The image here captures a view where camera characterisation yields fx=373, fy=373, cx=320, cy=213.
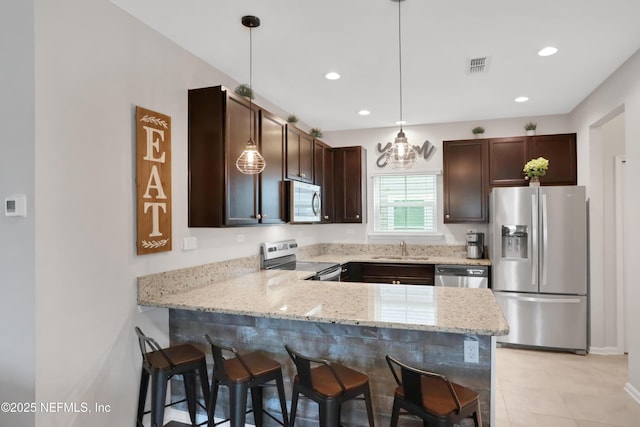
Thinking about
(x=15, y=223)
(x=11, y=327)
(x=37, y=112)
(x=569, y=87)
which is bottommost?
(x=11, y=327)

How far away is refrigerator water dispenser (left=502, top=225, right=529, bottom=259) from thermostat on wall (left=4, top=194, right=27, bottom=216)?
4282mm

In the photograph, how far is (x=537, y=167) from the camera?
14.2ft

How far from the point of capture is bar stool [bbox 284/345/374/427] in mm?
1800

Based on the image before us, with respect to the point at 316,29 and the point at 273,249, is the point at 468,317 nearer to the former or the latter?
the point at 316,29

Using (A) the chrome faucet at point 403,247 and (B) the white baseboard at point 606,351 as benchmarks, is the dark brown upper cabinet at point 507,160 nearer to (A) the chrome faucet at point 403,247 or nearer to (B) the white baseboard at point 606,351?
(A) the chrome faucet at point 403,247

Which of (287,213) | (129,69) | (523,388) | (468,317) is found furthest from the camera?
(287,213)

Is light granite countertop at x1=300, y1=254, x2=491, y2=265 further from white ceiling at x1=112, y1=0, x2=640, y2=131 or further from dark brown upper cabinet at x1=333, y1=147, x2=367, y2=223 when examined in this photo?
white ceiling at x1=112, y1=0, x2=640, y2=131

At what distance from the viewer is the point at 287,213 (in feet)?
11.7

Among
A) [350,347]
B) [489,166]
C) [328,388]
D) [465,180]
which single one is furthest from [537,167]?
[328,388]

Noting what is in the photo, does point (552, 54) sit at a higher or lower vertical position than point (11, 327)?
higher

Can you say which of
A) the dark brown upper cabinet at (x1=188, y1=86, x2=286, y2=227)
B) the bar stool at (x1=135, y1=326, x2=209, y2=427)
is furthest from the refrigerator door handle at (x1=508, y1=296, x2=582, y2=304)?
the bar stool at (x1=135, y1=326, x2=209, y2=427)

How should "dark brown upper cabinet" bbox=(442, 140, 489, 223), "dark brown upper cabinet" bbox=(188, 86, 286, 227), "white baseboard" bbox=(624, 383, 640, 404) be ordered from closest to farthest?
"dark brown upper cabinet" bbox=(188, 86, 286, 227) → "white baseboard" bbox=(624, 383, 640, 404) → "dark brown upper cabinet" bbox=(442, 140, 489, 223)

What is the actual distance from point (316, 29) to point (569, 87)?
2.82 meters

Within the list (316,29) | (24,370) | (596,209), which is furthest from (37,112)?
(596,209)
